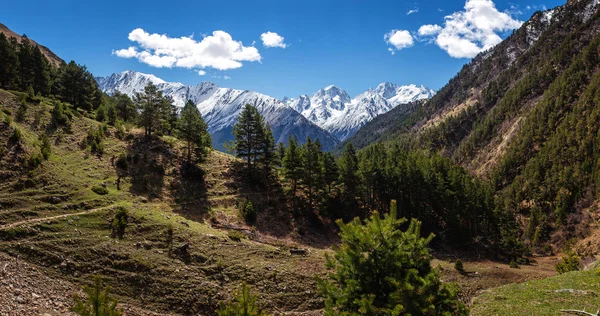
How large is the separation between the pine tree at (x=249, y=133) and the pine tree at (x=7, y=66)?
39.5m

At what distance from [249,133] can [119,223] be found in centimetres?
3026

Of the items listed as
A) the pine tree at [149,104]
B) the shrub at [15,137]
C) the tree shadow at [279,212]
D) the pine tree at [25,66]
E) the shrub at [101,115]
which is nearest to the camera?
the shrub at [15,137]

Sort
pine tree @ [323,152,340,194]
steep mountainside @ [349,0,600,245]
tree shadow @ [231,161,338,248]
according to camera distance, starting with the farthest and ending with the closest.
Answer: steep mountainside @ [349,0,600,245] < pine tree @ [323,152,340,194] < tree shadow @ [231,161,338,248]

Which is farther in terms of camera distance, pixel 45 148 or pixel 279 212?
pixel 279 212

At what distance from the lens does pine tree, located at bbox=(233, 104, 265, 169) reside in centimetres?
5409

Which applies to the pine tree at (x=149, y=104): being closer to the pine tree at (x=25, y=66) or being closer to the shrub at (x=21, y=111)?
the shrub at (x=21, y=111)

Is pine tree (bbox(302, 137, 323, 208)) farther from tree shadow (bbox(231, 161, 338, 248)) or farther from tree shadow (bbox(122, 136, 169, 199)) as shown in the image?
tree shadow (bbox(122, 136, 169, 199))

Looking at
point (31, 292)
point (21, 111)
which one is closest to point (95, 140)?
point (21, 111)

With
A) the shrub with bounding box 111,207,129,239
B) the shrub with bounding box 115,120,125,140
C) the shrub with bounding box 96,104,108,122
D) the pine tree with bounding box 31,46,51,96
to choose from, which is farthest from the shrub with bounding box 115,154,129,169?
the pine tree with bounding box 31,46,51,96

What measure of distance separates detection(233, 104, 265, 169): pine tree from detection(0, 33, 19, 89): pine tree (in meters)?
39.5

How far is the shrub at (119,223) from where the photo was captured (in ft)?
84.8

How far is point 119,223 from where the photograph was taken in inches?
1049

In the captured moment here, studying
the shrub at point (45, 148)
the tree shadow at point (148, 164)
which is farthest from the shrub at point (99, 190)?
the shrub at point (45, 148)

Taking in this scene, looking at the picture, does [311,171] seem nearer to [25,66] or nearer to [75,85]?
[75,85]
